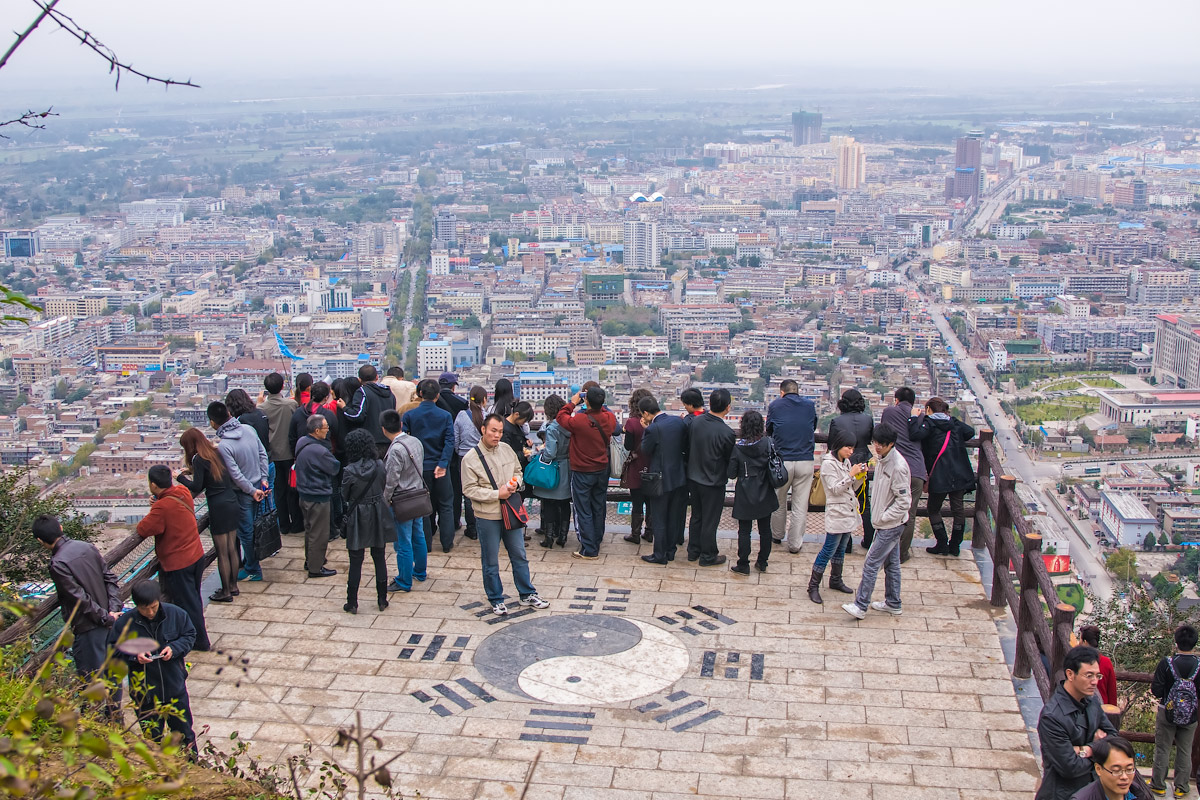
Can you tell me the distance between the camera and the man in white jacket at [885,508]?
4.59m

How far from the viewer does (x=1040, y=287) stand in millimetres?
55688

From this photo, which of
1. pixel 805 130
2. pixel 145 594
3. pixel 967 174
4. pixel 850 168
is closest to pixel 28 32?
pixel 145 594

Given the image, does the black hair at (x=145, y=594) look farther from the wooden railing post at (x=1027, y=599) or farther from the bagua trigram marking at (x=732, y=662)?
the wooden railing post at (x=1027, y=599)

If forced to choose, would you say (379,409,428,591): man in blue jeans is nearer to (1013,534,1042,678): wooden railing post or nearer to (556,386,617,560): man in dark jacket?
(556,386,617,560): man in dark jacket

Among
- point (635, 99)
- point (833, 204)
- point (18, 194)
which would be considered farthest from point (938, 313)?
point (635, 99)

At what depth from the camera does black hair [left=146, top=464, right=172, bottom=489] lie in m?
4.23

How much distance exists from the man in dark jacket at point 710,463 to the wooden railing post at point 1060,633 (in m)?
1.69

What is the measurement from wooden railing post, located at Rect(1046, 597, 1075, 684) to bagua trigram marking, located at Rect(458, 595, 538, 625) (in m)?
1.98

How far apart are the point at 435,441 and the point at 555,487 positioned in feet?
1.87

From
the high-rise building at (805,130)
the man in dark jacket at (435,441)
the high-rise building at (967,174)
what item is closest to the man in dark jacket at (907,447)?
the man in dark jacket at (435,441)

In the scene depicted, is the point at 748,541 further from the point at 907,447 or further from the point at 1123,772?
the point at 1123,772

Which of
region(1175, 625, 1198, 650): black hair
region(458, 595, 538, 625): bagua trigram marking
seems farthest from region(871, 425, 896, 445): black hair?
region(458, 595, 538, 625): bagua trigram marking

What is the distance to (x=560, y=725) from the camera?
3908mm

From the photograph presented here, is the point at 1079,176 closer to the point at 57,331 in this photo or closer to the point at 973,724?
the point at 57,331
